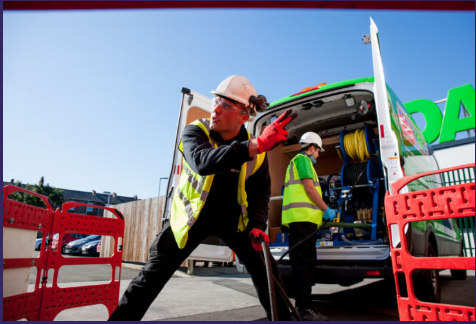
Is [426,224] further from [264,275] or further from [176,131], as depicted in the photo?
[176,131]

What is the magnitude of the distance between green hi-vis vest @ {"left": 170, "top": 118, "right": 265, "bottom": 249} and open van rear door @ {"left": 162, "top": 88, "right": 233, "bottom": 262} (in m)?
1.93

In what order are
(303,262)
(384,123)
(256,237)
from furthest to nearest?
(303,262) → (384,123) → (256,237)

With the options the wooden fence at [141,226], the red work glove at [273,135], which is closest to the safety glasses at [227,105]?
the red work glove at [273,135]

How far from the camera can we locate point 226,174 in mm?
2115

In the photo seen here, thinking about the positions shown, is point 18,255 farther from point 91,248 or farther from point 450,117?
point 450,117

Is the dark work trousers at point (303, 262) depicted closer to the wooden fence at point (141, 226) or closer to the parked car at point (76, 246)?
the wooden fence at point (141, 226)

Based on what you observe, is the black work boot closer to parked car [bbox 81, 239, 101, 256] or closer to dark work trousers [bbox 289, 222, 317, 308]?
dark work trousers [bbox 289, 222, 317, 308]

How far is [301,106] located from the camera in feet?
14.3

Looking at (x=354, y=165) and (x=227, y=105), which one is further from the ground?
(x=354, y=165)

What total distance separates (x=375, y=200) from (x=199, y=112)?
8.85ft

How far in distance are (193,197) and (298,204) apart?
1.88 metres

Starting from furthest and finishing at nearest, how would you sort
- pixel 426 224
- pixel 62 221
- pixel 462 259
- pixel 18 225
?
pixel 426 224
pixel 62 221
pixel 18 225
pixel 462 259

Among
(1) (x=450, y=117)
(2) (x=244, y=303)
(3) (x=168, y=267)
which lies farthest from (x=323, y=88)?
(1) (x=450, y=117)

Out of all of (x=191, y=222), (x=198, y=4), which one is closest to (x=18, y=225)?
(x=191, y=222)
